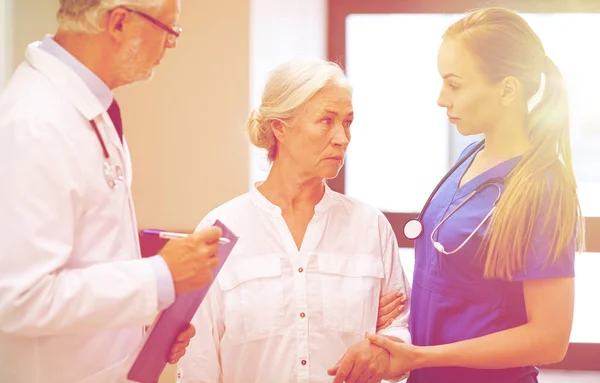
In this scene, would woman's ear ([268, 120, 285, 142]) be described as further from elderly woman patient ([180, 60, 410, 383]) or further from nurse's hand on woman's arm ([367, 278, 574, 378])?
nurse's hand on woman's arm ([367, 278, 574, 378])

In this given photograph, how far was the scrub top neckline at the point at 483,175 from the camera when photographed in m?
1.59

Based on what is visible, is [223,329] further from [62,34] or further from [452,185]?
[62,34]

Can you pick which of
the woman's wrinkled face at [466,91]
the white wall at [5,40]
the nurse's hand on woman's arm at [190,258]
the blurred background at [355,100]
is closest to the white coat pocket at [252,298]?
the nurse's hand on woman's arm at [190,258]

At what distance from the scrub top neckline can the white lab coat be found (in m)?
0.89

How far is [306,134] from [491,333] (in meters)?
0.70

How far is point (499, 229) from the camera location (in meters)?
1.49

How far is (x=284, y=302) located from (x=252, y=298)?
86 millimetres

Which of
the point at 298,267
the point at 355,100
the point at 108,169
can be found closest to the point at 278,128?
the point at 298,267

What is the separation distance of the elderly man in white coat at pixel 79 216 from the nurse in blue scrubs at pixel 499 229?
2.15ft

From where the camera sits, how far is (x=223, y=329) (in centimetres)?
167

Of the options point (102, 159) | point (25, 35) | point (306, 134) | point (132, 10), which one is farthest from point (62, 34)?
point (25, 35)

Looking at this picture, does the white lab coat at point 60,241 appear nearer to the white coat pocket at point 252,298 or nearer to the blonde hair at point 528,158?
the white coat pocket at point 252,298

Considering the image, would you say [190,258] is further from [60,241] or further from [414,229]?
[414,229]

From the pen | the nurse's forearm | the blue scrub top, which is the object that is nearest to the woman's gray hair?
the pen
